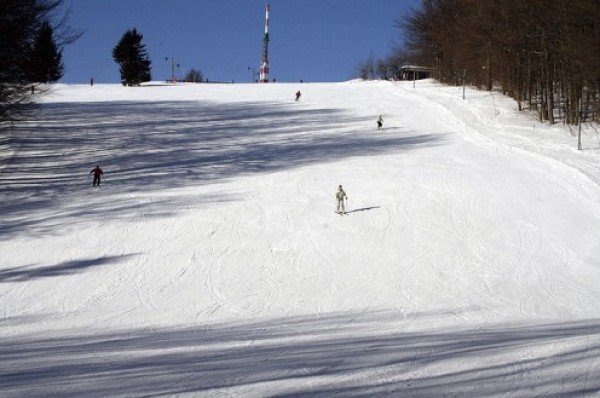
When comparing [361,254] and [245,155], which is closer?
[361,254]

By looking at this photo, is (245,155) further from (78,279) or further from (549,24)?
(549,24)

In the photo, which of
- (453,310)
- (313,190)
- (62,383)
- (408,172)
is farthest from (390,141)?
(62,383)

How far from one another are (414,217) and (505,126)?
15505 millimetres

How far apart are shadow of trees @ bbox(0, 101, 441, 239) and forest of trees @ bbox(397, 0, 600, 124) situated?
712cm

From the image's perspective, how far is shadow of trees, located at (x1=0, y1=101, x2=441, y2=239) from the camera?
20.3 metres

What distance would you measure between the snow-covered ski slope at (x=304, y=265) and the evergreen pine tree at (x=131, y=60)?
36479 mm

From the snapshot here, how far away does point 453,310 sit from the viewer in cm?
1240

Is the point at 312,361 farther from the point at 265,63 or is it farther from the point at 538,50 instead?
the point at 265,63

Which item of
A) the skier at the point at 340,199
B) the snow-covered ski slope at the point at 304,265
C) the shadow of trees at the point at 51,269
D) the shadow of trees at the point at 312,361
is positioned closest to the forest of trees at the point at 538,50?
the snow-covered ski slope at the point at 304,265

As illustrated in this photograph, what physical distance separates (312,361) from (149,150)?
2122 centimetres

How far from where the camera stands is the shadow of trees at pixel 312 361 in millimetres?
8320

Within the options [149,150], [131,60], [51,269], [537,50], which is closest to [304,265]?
[51,269]

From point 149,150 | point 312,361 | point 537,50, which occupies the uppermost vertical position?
point 537,50

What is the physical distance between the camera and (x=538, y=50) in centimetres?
3288
